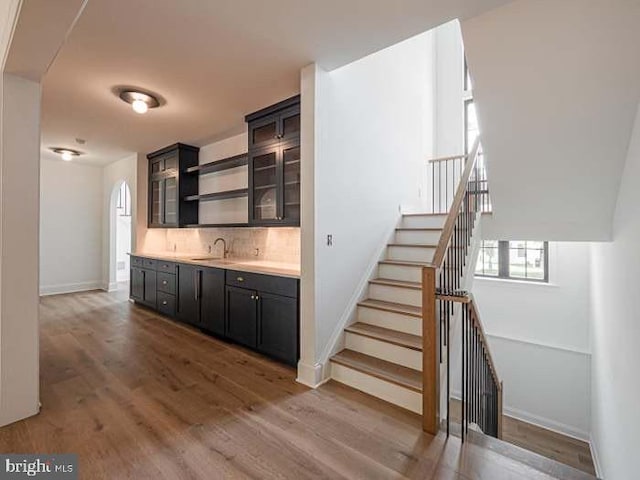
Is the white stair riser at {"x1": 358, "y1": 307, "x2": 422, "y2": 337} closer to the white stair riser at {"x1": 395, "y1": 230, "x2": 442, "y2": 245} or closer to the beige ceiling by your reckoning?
the white stair riser at {"x1": 395, "y1": 230, "x2": 442, "y2": 245}

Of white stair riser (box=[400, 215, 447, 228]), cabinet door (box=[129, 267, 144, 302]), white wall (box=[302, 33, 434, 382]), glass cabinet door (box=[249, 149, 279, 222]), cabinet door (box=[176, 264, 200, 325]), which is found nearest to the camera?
white wall (box=[302, 33, 434, 382])

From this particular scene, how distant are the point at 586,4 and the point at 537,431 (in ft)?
16.9

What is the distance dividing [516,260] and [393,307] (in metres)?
3.49

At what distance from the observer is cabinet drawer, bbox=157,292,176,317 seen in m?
4.48

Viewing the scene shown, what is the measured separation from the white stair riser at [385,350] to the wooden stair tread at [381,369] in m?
0.04

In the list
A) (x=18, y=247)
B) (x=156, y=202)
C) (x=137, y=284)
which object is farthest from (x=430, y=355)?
(x=156, y=202)

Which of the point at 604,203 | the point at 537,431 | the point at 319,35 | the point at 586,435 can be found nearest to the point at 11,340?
the point at 319,35

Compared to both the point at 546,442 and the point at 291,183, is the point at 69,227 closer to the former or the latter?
the point at 291,183

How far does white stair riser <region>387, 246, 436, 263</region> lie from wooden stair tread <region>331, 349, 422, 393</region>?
4.33 ft

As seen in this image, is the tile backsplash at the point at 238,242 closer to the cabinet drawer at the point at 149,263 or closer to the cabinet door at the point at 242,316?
the cabinet drawer at the point at 149,263

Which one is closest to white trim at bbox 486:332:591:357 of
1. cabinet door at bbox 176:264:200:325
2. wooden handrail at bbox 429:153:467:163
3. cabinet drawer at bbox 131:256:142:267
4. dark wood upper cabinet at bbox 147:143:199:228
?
wooden handrail at bbox 429:153:467:163

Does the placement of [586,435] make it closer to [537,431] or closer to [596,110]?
[537,431]

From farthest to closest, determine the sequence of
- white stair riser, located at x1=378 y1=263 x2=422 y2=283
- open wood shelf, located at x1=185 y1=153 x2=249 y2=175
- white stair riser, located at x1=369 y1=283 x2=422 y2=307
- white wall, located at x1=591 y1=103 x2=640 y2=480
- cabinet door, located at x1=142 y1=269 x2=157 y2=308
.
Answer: cabinet door, located at x1=142 y1=269 x2=157 y2=308 < open wood shelf, located at x1=185 y1=153 x2=249 y2=175 < white stair riser, located at x1=378 y1=263 x2=422 y2=283 < white stair riser, located at x1=369 y1=283 x2=422 y2=307 < white wall, located at x1=591 y1=103 x2=640 y2=480

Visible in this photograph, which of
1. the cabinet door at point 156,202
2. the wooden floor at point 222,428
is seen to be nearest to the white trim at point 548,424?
the wooden floor at point 222,428
